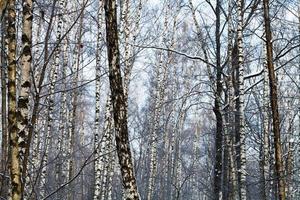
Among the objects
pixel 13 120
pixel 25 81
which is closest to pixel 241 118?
pixel 25 81

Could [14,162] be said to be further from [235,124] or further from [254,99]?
[254,99]

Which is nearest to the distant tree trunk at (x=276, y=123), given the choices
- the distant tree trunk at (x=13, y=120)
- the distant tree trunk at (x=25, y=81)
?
the distant tree trunk at (x=25, y=81)

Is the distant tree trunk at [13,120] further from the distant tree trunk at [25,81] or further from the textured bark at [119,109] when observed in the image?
the textured bark at [119,109]

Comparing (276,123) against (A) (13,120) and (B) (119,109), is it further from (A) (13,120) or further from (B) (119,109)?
(A) (13,120)

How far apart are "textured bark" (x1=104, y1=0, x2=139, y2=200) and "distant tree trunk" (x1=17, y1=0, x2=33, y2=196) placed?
3.85 ft

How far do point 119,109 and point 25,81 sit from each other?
1.34 metres

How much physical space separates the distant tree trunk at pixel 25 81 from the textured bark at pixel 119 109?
1.17 meters

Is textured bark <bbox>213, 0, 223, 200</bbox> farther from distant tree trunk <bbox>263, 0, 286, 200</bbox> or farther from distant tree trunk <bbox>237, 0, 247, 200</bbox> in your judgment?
distant tree trunk <bbox>263, 0, 286, 200</bbox>

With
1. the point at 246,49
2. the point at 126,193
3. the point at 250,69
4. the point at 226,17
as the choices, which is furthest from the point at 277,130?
the point at 250,69

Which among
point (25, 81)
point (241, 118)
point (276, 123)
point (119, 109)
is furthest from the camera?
Result: point (241, 118)

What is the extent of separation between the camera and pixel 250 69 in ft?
67.2

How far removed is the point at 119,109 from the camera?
18.8 feet

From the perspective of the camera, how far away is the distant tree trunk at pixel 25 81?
15.8ft

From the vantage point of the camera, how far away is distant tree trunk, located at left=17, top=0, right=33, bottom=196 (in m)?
4.83
